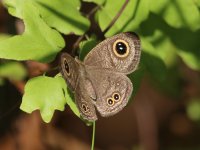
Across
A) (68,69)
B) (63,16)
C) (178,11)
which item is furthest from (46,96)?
(178,11)

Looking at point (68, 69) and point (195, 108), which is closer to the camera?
point (68, 69)

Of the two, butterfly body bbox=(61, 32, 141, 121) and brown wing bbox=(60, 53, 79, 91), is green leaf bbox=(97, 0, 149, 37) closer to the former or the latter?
butterfly body bbox=(61, 32, 141, 121)

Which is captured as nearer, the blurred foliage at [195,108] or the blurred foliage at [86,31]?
the blurred foliage at [86,31]

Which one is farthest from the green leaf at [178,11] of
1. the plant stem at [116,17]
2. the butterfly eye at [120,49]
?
the butterfly eye at [120,49]

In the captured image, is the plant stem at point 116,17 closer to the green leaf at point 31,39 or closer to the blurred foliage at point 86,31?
the blurred foliage at point 86,31

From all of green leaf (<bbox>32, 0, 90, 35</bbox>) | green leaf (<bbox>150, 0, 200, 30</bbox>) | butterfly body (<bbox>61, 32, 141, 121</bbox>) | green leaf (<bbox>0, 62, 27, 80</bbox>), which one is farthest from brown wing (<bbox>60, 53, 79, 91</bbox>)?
green leaf (<bbox>0, 62, 27, 80</bbox>)

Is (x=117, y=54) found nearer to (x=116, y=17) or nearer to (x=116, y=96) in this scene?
(x=116, y=96)
